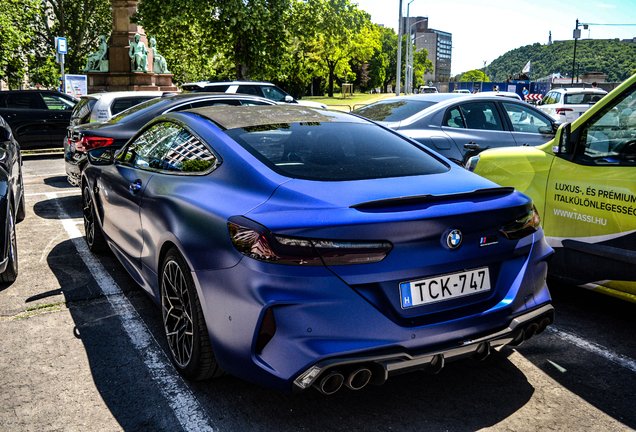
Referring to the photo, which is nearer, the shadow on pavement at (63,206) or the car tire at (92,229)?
the car tire at (92,229)

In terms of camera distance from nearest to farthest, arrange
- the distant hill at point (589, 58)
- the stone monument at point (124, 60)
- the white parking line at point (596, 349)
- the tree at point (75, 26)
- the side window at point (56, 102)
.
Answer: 1. the white parking line at point (596, 349)
2. the side window at point (56, 102)
3. the stone monument at point (124, 60)
4. the tree at point (75, 26)
5. the distant hill at point (589, 58)

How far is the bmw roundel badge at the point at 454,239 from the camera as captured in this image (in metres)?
2.59

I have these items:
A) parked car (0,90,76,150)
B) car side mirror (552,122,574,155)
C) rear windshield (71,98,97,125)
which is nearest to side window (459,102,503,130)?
car side mirror (552,122,574,155)

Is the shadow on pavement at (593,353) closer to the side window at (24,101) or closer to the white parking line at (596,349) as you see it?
the white parking line at (596,349)

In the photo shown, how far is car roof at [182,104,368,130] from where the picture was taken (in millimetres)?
3588

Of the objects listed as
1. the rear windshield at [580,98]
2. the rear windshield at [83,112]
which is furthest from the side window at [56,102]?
the rear windshield at [580,98]

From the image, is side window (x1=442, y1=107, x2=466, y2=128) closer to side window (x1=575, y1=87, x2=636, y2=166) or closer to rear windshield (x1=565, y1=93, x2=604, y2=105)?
side window (x1=575, y1=87, x2=636, y2=166)

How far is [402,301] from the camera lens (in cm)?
254

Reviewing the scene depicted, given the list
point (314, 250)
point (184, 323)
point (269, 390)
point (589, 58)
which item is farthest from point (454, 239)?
point (589, 58)

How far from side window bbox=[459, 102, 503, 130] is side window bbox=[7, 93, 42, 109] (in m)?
12.4

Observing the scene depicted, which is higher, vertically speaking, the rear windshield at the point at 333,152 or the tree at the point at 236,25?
the tree at the point at 236,25

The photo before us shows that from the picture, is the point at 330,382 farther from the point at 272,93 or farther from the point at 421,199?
the point at 272,93

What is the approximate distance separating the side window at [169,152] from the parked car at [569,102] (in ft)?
61.0

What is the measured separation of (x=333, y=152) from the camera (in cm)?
335
